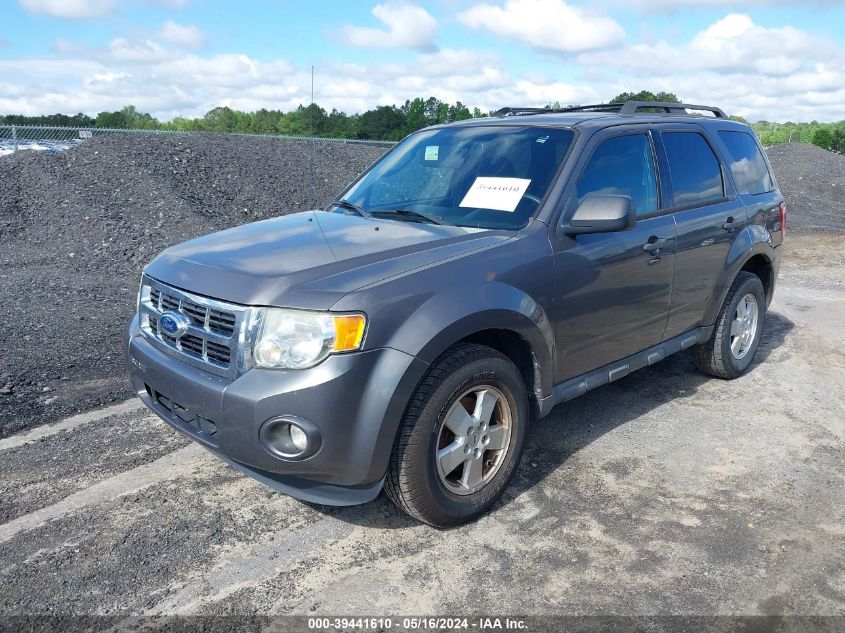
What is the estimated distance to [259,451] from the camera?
9.95 feet

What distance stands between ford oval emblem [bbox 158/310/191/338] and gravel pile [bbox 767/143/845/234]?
48.3ft

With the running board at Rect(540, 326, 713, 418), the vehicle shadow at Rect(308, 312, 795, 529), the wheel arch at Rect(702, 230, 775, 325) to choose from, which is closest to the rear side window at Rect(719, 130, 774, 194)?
the wheel arch at Rect(702, 230, 775, 325)

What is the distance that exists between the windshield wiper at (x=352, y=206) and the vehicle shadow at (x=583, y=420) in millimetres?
1595

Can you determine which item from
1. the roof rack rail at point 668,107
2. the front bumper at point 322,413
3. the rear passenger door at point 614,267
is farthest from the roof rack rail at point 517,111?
the front bumper at point 322,413

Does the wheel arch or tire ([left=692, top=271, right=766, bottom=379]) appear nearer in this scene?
the wheel arch

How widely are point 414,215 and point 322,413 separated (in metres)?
1.53

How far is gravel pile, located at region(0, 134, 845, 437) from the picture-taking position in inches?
215

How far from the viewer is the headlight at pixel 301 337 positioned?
2.96m

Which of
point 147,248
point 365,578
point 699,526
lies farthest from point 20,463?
point 147,248

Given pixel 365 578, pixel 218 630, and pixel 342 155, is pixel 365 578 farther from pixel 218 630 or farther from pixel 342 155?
pixel 342 155

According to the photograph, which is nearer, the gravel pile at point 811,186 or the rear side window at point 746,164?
the rear side window at point 746,164

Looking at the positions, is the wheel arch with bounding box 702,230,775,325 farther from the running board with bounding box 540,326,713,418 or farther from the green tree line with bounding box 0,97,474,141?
the green tree line with bounding box 0,97,474,141

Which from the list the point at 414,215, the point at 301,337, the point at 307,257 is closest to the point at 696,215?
the point at 414,215

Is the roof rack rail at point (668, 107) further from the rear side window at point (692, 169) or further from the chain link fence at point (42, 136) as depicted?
the chain link fence at point (42, 136)
